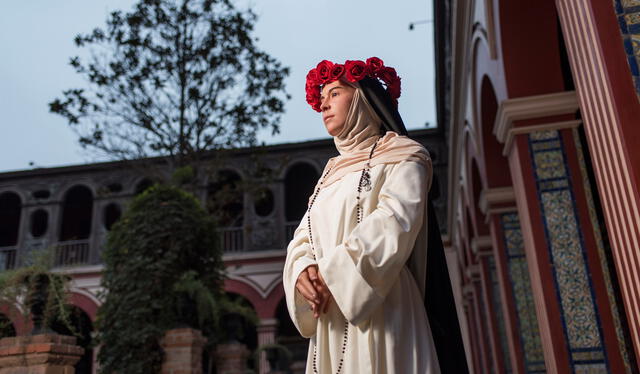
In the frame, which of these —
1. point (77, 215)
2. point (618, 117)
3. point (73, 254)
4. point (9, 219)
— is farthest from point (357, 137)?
point (9, 219)

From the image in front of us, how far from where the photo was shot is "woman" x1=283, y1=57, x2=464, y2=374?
1867 mm

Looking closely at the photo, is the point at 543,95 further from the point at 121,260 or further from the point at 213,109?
the point at 213,109

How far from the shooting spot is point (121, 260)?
24.2 ft

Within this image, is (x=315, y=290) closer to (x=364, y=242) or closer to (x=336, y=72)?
(x=364, y=242)

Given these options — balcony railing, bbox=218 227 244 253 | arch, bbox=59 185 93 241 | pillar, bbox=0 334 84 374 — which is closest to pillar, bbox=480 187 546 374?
pillar, bbox=0 334 84 374

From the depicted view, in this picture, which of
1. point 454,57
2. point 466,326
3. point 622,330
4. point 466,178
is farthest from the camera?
point 466,326

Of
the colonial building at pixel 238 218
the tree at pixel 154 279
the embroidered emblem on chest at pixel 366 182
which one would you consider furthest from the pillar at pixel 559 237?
the colonial building at pixel 238 218

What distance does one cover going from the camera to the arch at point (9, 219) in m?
20.5

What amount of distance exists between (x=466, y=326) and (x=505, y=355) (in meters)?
5.15

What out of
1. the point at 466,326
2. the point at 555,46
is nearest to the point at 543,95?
the point at 555,46

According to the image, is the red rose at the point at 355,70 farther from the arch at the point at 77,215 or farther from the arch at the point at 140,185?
the arch at the point at 77,215

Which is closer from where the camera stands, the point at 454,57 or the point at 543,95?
the point at 543,95

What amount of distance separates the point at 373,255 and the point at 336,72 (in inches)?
30.0

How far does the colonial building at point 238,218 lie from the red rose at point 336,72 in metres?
13.2
